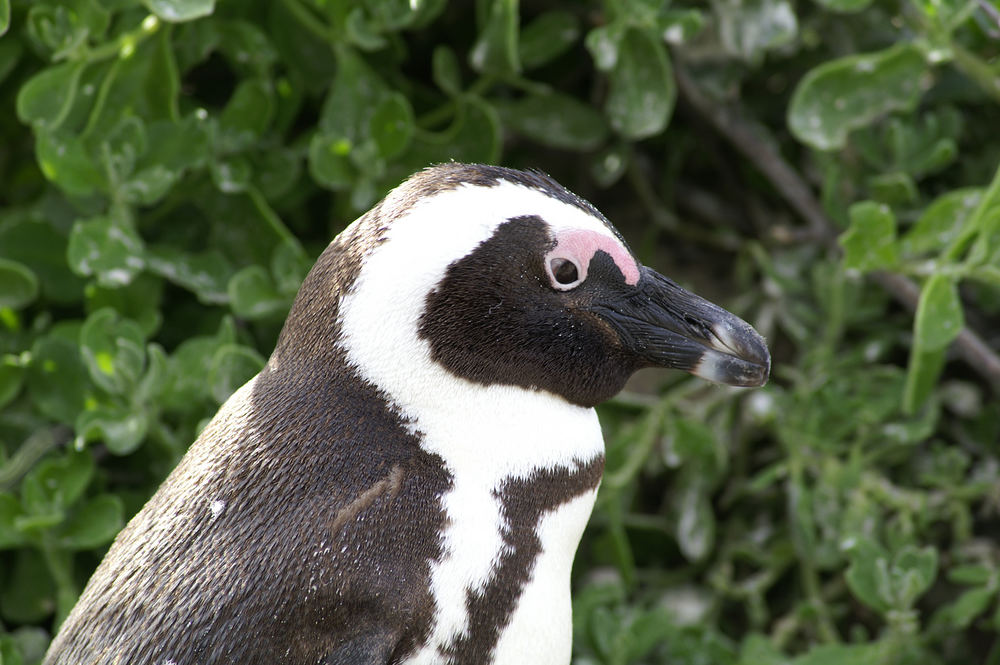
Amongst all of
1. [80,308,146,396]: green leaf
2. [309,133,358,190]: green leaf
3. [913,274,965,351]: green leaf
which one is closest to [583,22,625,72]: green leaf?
[309,133,358,190]: green leaf

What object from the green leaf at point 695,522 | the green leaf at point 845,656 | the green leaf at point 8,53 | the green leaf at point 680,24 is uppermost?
the green leaf at point 680,24

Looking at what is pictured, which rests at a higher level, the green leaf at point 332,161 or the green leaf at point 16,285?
the green leaf at point 332,161

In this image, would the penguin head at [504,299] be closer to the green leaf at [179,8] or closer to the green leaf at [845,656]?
the green leaf at [179,8]

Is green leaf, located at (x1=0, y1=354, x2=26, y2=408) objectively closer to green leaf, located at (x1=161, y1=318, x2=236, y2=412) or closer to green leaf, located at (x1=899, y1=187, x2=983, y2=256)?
green leaf, located at (x1=161, y1=318, x2=236, y2=412)

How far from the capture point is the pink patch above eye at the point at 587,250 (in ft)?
2.14

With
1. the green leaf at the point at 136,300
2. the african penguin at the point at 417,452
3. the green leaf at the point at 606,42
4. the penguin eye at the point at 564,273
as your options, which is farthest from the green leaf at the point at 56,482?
the green leaf at the point at 606,42

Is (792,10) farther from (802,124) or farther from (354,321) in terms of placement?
(354,321)

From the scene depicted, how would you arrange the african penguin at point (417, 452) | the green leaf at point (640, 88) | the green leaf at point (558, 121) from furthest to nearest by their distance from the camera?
the green leaf at point (558, 121) < the green leaf at point (640, 88) < the african penguin at point (417, 452)

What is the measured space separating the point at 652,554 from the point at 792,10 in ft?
1.89

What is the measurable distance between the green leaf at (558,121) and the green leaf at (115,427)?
49 cm

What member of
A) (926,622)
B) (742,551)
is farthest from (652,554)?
(926,622)

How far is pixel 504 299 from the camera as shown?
65 cm

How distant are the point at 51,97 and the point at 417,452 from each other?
49 centimetres

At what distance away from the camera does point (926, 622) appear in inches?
44.1
